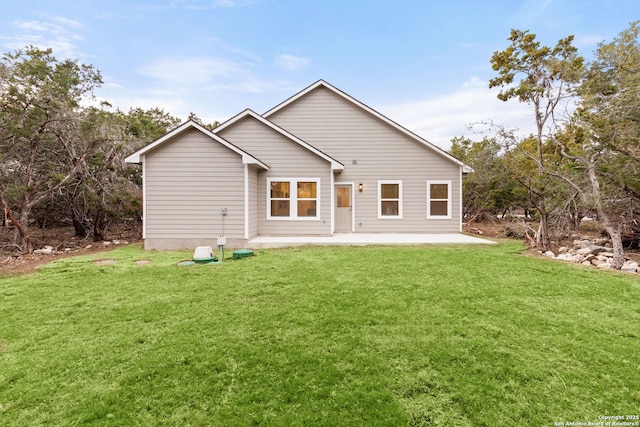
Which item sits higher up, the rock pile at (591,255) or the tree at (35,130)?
the tree at (35,130)

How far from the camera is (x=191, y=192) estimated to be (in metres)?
9.60

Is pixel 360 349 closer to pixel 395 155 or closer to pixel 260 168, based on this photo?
pixel 260 168

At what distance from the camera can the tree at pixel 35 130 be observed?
9258 millimetres

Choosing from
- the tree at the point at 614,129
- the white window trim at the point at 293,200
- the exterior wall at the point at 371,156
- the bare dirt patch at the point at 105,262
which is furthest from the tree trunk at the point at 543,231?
the bare dirt patch at the point at 105,262

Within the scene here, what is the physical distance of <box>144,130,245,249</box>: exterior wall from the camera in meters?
9.52

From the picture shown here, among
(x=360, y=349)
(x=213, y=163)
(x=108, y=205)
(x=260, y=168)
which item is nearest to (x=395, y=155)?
(x=260, y=168)

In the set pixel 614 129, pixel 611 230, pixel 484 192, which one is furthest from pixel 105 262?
pixel 484 192

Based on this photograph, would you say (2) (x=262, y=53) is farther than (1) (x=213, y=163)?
Yes

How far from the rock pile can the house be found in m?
4.16

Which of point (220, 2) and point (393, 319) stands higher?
point (220, 2)

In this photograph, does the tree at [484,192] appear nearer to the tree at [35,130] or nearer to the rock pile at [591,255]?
the rock pile at [591,255]

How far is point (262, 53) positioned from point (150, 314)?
68.5 feet

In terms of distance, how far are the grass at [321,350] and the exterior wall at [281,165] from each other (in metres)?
5.40

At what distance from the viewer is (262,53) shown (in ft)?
68.0
